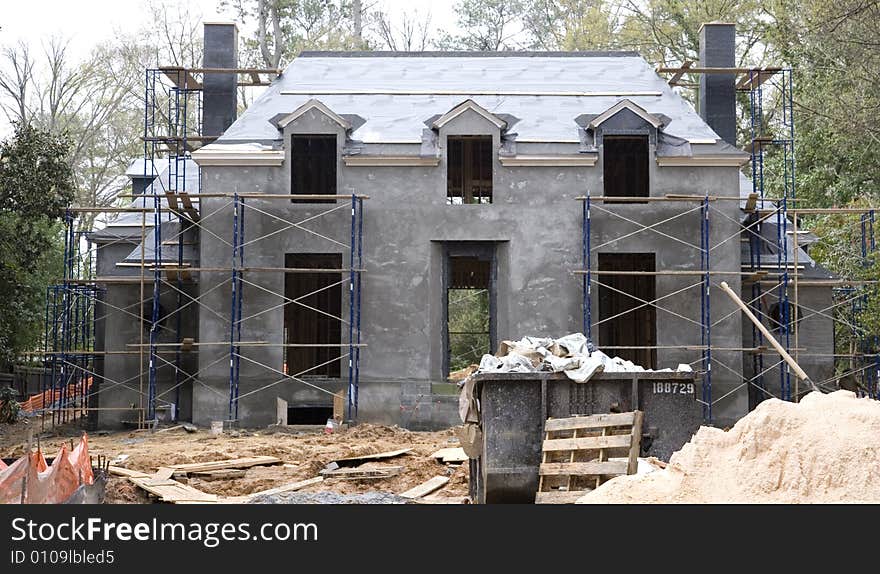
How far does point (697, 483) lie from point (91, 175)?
4243 cm

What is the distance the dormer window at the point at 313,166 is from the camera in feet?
97.1

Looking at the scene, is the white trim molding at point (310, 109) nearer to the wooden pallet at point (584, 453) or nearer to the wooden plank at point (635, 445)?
the wooden pallet at point (584, 453)

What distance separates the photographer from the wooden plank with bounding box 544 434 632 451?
556 inches

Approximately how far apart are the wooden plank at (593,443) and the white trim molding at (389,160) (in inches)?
591

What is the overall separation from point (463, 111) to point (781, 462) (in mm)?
18724

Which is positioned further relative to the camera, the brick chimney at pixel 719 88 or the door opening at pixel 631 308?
the brick chimney at pixel 719 88

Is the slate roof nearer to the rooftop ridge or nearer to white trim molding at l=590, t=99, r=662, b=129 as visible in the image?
the rooftop ridge

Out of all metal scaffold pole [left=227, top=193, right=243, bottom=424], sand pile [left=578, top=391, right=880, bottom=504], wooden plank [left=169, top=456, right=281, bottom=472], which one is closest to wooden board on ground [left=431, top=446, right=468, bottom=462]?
wooden plank [left=169, top=456, right=281, bottom=472]

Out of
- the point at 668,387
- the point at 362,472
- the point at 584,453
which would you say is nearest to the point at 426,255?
the point at 362,472

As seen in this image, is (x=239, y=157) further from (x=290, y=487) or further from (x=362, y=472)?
(x=290, y=487)

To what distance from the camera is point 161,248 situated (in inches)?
1180

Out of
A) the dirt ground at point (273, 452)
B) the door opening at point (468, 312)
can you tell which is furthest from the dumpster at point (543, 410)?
the door opening at point (468, 312)

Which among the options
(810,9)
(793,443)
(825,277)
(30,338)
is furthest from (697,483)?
(30,338)

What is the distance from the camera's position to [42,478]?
14102 mm
